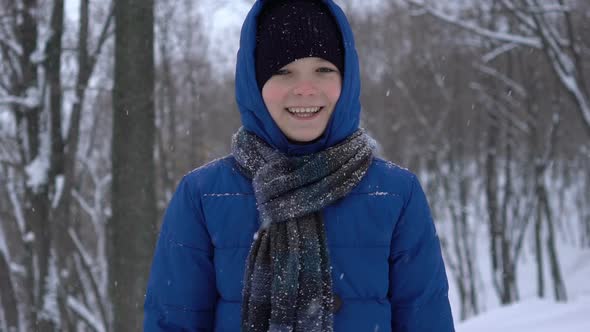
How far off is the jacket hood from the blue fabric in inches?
6.3

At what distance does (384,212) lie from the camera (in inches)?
73.2

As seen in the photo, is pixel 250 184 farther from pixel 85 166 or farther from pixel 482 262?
pixel 482 262

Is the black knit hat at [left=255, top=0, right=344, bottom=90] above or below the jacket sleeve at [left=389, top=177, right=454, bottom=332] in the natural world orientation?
above

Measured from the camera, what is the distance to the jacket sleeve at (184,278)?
1866 millimetres

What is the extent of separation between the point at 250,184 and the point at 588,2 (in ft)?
43.4

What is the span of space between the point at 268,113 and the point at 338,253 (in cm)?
47

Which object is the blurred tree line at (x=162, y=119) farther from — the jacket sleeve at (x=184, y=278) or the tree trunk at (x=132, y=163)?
the jacket sleeve at (x=184, y=278)

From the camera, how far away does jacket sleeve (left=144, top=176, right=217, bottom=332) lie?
6.12 ft

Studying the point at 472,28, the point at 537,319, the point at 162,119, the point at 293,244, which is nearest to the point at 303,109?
the point at 293,244

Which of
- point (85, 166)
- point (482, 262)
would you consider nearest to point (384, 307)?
point (85, 166)

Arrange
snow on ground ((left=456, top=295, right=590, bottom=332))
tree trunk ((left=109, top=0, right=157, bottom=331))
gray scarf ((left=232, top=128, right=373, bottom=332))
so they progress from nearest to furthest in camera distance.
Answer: gray scarf ((left=232, top=128, right=373, bottom=332)) → tree trunk ((left=109, top=0, right=157, bottom=331)) → snow on ground ((left=456, top=295, right=590, bottom=332))

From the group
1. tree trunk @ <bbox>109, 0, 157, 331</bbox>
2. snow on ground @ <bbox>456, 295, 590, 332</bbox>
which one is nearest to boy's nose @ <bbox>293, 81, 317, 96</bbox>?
tree trunk @ <bbox>109, 0, 157, 331</bbox>

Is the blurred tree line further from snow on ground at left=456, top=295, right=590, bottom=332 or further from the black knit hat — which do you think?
the black knit hat

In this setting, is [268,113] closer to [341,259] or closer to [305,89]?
[305,89]
